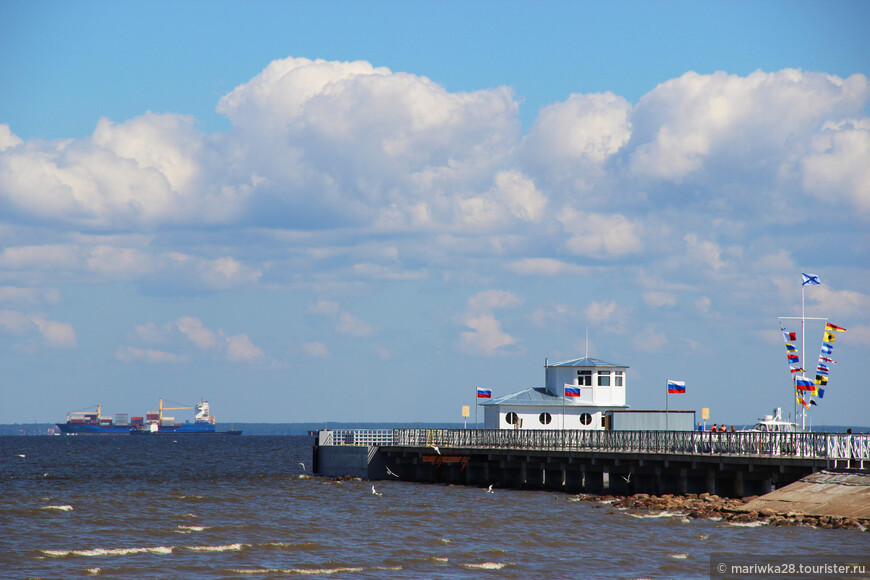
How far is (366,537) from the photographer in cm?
3928

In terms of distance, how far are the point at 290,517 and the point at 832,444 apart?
74.7ft

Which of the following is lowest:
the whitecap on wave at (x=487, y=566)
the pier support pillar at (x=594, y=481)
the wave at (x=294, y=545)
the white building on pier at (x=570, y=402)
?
the wave at (x=294, y=545)

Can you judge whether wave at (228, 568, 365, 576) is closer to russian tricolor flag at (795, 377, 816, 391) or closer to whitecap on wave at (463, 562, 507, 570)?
whitecap on wave at (463, 562, 507, 570)

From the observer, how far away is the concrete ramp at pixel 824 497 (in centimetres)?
3506

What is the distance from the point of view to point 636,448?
167 feet

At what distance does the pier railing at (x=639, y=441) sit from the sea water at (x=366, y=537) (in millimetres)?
3407

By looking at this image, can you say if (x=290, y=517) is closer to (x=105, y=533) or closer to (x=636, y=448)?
(x=105, y=533)

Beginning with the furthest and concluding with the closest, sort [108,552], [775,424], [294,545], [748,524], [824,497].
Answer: [775,424], [748,524], [294,545], [824,497], [108,552]

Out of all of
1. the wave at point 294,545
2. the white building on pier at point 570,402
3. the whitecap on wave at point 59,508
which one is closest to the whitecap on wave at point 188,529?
the wave at point 294,545

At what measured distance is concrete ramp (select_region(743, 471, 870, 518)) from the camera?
115 feet

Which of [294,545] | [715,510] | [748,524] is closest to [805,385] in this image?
[715,510]

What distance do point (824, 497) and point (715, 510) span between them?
537 centimetres

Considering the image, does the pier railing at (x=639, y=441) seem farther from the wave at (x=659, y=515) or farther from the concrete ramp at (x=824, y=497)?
the wave at (x=659, y=515)

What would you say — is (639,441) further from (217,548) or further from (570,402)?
(217,548)
